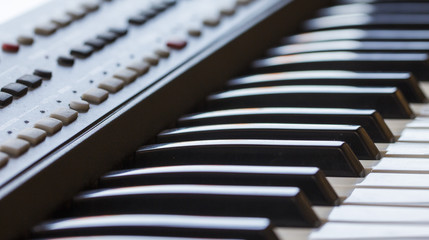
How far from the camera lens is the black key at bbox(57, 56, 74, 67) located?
1.19m

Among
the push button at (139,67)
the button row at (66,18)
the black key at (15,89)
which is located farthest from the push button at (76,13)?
the black key at (15,89)

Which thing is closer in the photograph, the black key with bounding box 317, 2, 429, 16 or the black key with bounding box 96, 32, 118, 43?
the black key with bounding box 96, 32, 118, 43

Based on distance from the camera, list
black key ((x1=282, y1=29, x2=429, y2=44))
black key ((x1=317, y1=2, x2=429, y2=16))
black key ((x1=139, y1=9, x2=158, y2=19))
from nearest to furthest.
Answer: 1. black key ((x1=139, y1=9, x2=158, y2=19))
2. black key ((x1=282, y1=29, x2=429, y2=44))
3. black key ((x1=317, y1=2, x2=429, y2=16))

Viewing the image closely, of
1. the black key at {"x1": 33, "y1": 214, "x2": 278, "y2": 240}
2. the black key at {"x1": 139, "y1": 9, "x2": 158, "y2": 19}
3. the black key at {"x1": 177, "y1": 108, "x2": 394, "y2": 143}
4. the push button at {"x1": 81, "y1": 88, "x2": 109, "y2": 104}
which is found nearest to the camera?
the black key at {"x1": 33, "y1": 214, "x2": 278, "y2": 240}

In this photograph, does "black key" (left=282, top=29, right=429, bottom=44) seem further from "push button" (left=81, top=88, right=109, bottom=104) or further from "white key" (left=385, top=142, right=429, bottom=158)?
"push button" (left=81, top=88, right=109, bottom=104)

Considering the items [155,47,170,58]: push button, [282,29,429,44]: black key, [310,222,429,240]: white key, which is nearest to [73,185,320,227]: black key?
[310,222,429,240]: white key

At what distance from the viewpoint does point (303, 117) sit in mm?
1204

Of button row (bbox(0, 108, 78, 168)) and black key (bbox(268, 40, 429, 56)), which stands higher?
button row (bbox(0, 108, 78, 168))

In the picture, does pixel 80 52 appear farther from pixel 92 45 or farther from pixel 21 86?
pixel 21 86

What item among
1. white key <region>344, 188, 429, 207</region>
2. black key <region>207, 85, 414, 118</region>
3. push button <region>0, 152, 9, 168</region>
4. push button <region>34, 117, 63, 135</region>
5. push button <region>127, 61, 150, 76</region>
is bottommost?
white key <region>344, 188, 429, 207</region>

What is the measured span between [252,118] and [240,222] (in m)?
0.36

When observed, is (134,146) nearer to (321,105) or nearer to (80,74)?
(80,74)

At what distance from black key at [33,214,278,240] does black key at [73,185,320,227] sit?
0.14 feet

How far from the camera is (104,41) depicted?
4.19ft
